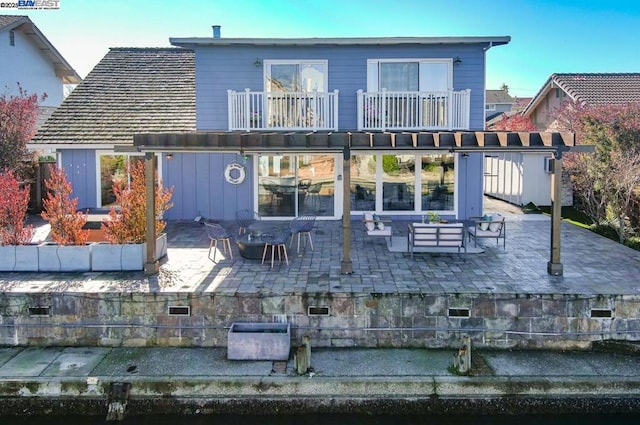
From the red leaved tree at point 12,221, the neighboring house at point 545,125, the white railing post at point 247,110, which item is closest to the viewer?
the red leaved tree at point 12,221

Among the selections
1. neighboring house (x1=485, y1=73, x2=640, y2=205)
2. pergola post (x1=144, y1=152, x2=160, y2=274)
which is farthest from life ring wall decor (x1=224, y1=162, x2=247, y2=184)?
neighboring house (x1=485, y1=73, x2=640, y2=205)

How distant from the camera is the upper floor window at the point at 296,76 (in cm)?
1430

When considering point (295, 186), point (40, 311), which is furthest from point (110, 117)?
point (40, 311)

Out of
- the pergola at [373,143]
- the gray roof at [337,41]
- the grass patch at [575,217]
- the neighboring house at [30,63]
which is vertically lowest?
the grass patch at [575,217]

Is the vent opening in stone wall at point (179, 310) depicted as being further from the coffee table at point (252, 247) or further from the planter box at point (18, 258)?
the planter box at point (18, 258)

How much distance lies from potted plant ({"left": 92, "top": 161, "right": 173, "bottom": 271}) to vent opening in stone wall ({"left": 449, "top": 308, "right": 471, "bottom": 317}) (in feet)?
18.4

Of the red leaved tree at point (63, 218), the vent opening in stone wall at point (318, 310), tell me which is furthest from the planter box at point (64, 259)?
the vent opening in stone wall at point (318, 310)

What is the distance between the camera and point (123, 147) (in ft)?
31.5

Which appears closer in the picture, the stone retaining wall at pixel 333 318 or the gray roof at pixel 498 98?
the stone retaining wall at pixel 333 318

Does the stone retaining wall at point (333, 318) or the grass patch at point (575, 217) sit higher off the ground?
the grass patch at point (575, 217)

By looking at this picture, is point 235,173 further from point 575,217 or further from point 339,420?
point 575,217

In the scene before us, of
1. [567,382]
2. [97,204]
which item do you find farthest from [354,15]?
[567,382]

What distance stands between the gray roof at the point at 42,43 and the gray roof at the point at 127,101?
462cm

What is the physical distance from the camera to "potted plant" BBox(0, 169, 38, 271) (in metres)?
9.29
